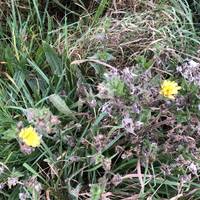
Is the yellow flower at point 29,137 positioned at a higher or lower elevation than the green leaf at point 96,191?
higher

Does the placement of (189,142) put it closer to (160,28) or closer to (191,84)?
(191,84)

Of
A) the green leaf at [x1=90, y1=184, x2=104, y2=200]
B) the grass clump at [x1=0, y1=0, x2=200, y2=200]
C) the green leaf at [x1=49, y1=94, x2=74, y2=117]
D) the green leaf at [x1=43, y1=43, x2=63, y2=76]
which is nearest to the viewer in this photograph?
the green leaf at [x1=90, y1=184, x2=104, y2=200]

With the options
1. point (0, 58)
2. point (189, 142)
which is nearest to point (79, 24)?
point (0, 58)

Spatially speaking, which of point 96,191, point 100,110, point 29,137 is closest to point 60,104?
point 100,110

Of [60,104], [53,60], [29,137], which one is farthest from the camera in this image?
[53,60]

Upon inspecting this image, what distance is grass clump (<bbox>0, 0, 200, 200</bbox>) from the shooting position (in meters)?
1.86

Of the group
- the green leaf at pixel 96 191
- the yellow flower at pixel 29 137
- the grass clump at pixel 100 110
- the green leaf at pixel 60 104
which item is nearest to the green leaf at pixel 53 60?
the grass clump at pixel 100 110

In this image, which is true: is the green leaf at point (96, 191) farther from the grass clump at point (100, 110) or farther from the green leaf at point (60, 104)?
the green leaf at point (60, 104)

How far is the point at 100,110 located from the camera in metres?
2.00

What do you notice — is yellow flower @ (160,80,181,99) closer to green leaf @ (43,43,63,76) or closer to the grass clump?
the grass clump

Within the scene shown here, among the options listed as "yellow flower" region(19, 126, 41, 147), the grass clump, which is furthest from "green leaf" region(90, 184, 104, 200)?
"yellow flower" region(19, 126, 41, 147)

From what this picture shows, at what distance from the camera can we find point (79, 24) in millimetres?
2354

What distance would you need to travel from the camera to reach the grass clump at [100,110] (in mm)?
1855

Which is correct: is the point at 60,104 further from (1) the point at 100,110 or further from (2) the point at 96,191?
(2) the point at 96,191
